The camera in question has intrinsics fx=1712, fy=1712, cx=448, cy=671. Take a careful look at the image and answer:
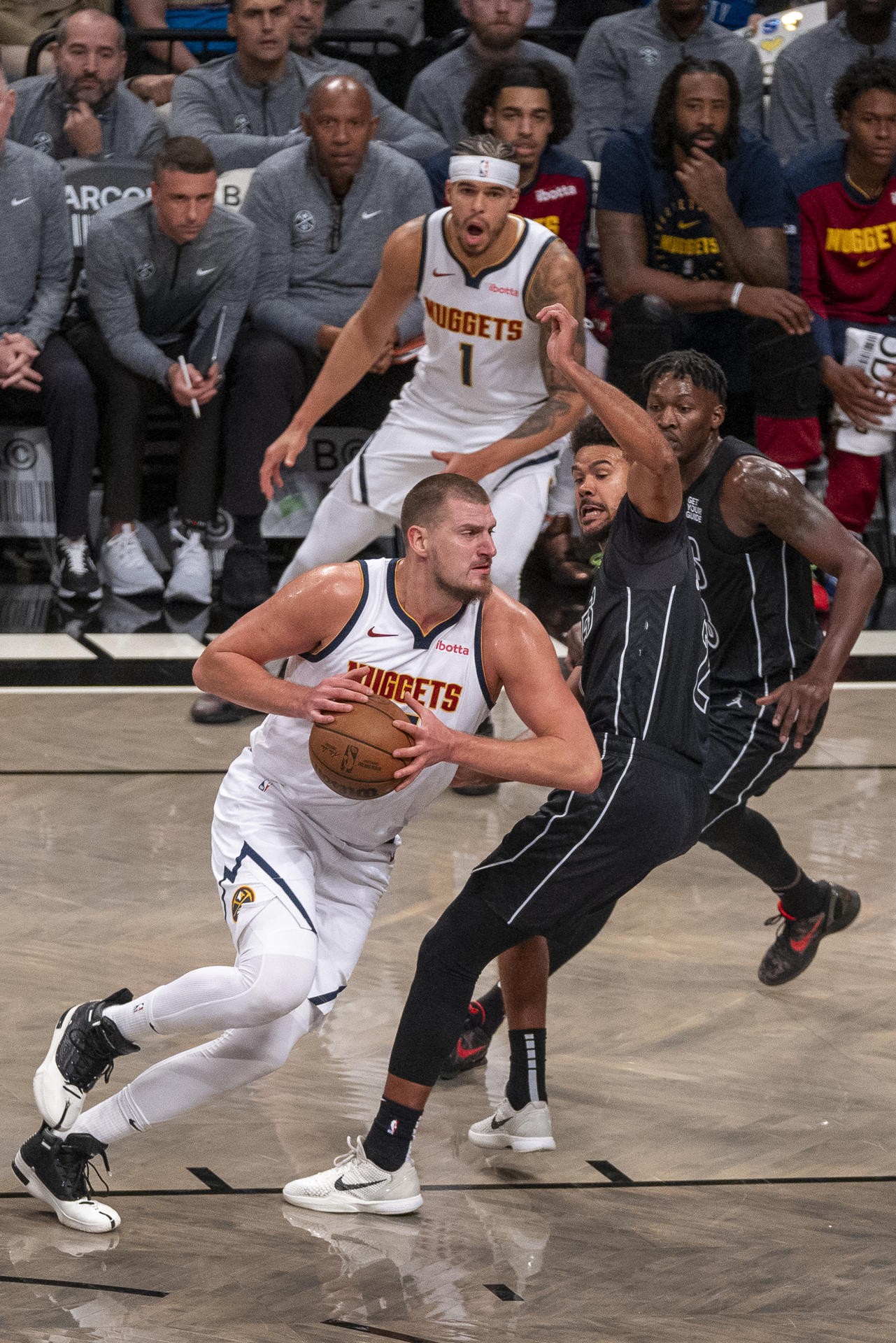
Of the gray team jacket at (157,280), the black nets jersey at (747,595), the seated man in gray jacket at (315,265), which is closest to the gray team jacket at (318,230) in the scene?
the seated man in gray jacket at (315,265)

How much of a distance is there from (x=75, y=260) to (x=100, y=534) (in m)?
1.19

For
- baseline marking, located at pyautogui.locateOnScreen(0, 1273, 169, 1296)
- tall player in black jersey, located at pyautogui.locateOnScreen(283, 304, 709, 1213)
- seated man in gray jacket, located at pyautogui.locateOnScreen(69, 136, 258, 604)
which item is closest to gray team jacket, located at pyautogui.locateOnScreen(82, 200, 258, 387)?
seated man in gray jacket, located at pyautogui.locateOnScreen(69, 136, 258, 604)

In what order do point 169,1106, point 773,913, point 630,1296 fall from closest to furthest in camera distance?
1. point 630,1296
2. point 169,1106
3. point 773,913

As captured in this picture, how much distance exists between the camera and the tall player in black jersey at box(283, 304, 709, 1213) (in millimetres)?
3193

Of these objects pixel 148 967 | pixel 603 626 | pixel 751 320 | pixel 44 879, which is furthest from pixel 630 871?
pixel 751 320

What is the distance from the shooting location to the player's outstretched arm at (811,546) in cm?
388

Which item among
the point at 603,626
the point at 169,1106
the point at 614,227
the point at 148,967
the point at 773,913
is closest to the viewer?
the point at 169,1106

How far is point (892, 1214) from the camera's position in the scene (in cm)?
319

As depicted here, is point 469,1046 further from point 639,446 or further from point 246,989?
point 639,446

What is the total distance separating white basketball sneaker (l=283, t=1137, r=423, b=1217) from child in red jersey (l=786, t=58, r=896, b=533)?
486cm

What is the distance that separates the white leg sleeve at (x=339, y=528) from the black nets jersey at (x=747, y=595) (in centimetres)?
182

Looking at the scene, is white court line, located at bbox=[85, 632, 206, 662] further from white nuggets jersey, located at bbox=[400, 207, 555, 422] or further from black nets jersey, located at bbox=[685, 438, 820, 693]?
black nets jersey, located at bbox=[685, 438, 820, 693]

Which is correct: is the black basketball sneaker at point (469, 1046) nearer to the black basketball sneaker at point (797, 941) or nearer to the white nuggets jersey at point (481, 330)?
the black basketball sneaker at point (797, 941)

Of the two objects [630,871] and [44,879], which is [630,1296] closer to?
[630,871]
